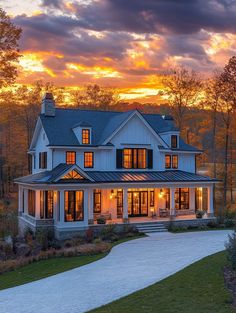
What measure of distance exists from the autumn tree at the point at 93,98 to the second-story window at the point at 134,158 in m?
26.9

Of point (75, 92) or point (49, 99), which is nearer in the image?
point (49, 99)

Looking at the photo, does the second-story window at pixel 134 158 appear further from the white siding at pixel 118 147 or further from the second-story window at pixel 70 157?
the second-story window at pixel 70 157

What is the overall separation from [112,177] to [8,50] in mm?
13145

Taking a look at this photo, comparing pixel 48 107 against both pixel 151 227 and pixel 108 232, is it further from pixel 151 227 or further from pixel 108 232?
pixel 151 227

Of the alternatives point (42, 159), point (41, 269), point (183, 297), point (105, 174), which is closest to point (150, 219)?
point (105, 174)

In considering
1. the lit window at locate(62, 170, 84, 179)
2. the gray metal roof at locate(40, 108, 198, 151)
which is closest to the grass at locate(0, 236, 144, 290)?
the lit window at locate(62, 170, 84, 179)

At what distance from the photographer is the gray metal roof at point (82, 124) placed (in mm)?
31719

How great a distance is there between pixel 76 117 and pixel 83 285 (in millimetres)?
20946

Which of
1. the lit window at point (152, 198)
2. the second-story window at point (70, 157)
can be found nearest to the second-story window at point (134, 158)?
the lit window at point (152, 198)

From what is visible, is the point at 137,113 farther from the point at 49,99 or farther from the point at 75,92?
the point at 75,92

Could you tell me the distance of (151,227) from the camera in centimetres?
2894

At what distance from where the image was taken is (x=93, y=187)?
29047mm

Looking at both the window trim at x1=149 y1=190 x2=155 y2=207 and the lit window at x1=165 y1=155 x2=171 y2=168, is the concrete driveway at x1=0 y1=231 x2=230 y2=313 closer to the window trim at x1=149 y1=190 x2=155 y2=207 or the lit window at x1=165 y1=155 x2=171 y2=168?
the window trim at x1=149 y1=190 x2=155 y2=207

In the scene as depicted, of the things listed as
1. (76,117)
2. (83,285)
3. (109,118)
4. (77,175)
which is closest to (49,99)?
(76,117)
